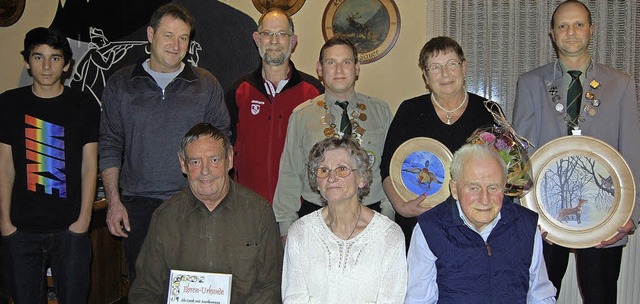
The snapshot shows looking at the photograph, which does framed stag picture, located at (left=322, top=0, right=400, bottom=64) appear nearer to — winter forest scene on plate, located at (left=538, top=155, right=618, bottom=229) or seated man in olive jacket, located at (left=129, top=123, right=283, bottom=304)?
winter forest scene on plate, located at (left=538, top=155, right=618, bottom=229)

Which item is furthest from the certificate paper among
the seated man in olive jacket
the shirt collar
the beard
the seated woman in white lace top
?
the beard

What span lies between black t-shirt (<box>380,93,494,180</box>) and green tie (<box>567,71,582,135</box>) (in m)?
0.36

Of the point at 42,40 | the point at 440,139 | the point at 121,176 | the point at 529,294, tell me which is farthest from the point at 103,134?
the point at 529,294

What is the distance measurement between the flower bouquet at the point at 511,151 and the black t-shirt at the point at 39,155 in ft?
6.37

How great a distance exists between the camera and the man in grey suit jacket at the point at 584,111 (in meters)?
2.96

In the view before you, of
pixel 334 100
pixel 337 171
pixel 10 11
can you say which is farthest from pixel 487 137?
pixel 10 11

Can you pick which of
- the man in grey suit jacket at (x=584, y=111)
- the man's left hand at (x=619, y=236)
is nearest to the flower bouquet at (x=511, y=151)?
the man in grey suit jacket at (x=584, y=111)

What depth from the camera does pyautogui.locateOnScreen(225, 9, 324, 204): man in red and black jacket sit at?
3498 millimetres

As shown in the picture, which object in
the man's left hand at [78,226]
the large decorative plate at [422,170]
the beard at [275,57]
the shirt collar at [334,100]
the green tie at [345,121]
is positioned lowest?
the man's left hand at [78,226]

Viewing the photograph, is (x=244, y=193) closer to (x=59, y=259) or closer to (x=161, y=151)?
(x=161, y=151)

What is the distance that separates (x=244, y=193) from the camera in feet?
9.15

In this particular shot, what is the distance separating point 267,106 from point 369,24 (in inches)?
55.3

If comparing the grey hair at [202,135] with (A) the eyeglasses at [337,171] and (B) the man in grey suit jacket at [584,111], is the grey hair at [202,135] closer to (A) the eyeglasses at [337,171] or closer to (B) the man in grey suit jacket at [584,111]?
(A) the eyeglasses at [337,171]

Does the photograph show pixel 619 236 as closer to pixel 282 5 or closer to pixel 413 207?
pixel 413 207
